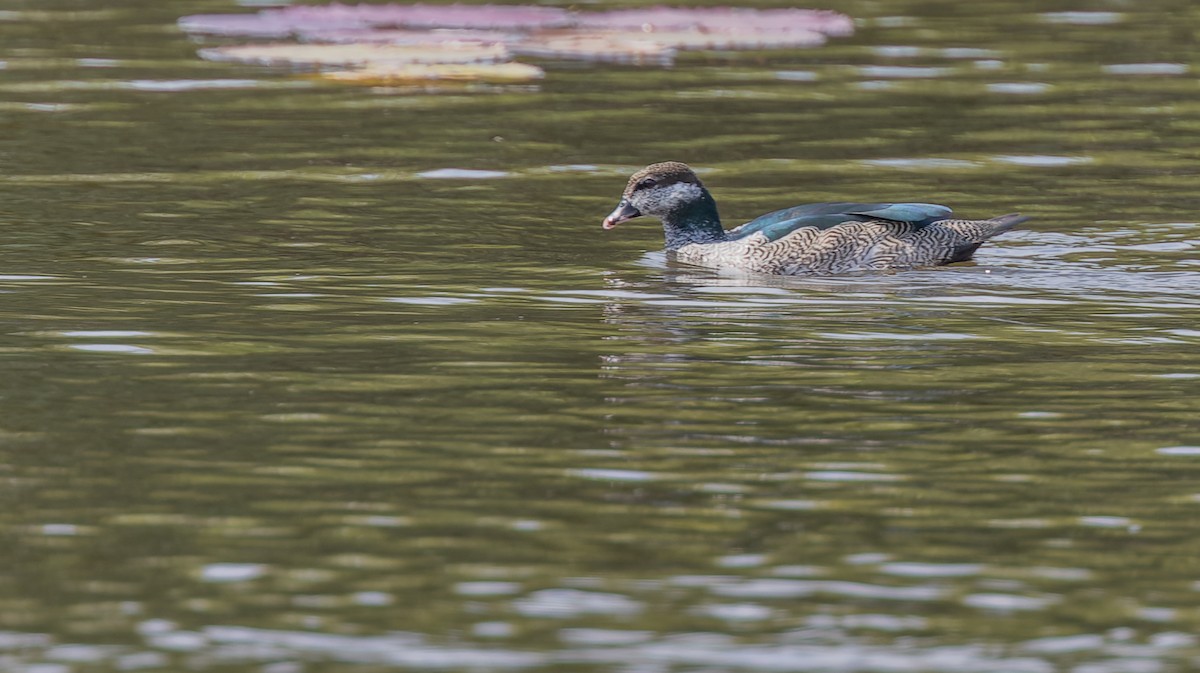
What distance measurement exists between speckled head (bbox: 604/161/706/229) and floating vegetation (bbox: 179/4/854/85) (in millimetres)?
6959

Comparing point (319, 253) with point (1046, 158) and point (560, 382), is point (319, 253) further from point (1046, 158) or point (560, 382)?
point (1046, 158)

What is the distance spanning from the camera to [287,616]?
727 cm

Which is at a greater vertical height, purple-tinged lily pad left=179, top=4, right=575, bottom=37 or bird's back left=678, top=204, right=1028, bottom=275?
purple-tinged lily pad left=179, top=4, right=575, bottom=37

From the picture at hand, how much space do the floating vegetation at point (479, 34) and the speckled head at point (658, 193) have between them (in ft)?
22.8

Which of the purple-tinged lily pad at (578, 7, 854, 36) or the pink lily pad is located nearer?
the pink lily pad

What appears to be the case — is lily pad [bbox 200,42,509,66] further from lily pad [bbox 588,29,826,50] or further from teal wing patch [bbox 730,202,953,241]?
teal wing patch [bbox 730,202,953,241]

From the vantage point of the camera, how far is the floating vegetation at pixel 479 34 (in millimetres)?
23141

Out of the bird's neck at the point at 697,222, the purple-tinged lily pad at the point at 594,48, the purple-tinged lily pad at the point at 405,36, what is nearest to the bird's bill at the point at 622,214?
the bird's neck at the point at 697,222

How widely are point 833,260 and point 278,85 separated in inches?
372

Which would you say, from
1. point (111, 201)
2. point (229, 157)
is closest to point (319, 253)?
point (111, 201)

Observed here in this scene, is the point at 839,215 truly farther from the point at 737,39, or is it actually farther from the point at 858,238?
the point at 737,39

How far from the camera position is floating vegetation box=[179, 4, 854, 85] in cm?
2314

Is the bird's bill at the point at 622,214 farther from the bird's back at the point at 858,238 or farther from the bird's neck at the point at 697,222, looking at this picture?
the bird's back at the point at 858,238

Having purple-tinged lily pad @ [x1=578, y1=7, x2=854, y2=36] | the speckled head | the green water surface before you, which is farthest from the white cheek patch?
purple-tinged lily pad @ [x1=578, y1=7, x2=854, y2=36]
